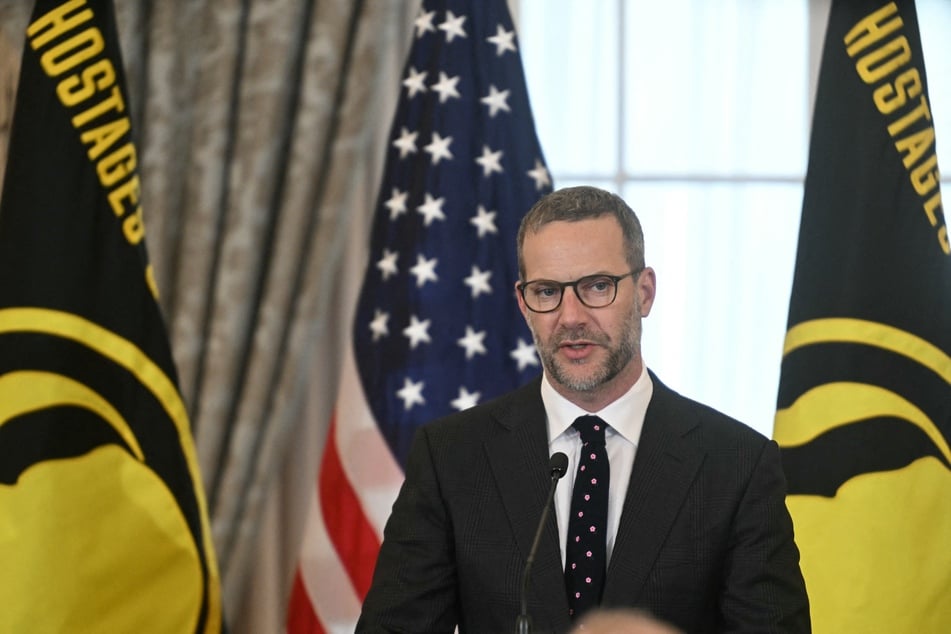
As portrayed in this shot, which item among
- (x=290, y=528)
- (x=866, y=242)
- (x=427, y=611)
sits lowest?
(x=290, y=528)

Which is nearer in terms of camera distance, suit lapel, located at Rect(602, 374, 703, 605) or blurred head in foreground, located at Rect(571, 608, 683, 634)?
blurred head in foreground, located at Rect(571, 608, 683, 634)

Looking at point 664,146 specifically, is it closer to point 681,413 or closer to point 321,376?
point 321,376

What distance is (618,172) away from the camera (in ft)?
14.7

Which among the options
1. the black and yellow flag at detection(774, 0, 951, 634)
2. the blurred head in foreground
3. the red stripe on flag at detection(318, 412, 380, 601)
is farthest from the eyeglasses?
the red stripe on flag at detection(318, 412, 380, 601)

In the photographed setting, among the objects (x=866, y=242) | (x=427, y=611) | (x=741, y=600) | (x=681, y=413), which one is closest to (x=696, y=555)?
(x=741, y=600)

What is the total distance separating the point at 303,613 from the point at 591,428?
225 cm

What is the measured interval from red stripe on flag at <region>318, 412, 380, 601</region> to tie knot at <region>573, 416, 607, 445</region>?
6.67ft

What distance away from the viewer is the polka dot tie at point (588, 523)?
7.43 feet

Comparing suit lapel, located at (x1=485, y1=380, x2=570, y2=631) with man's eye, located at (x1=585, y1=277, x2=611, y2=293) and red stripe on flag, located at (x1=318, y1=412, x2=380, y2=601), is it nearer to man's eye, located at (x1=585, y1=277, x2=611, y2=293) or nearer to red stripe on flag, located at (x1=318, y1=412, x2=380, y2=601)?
man's eye, located at (x1=585, y1=277, x2=611, y2=293)

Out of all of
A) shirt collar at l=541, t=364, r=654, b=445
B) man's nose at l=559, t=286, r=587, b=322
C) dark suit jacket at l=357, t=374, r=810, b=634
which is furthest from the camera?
shirt collar at l=541, t=364, r=654, b=445

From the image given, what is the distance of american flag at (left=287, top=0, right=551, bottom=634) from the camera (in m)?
4.30

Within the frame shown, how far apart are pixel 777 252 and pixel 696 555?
2.40 metres

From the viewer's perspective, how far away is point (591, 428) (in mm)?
2412

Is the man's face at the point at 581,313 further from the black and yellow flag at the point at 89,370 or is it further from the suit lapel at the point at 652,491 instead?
the black and yellow flag at the point at 89,370
